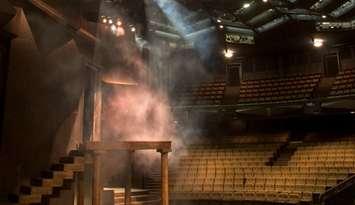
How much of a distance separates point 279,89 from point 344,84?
7.65ft

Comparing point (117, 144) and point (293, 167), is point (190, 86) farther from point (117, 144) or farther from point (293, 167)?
point (117, 144)

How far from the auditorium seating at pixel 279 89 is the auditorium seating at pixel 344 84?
747mm

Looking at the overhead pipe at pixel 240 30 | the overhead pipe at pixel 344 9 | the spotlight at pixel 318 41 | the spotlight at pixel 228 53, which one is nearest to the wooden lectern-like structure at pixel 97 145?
the spotlight at pixel 228 53

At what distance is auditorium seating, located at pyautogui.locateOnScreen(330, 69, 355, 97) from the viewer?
41.3 feet

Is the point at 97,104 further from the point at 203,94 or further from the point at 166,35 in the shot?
the point at 166,35

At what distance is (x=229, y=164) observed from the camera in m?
12.0

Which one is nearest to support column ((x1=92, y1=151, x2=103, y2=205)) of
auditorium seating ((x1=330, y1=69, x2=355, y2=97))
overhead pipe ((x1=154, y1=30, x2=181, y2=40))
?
auditorium seating ((x1=330, y1=69, x2=355, y2=97))

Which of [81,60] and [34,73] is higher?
[81,60]

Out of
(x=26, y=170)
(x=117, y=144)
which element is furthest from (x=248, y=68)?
(x=26, y=170)

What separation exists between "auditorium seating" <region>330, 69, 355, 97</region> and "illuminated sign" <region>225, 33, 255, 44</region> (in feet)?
13.8

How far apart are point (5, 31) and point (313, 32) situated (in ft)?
40.4

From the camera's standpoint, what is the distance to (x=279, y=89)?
1436 centimetres

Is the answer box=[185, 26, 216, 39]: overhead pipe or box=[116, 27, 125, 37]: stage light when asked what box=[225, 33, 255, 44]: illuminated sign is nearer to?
box=[185, 26, 216, 39]: overhead pipe

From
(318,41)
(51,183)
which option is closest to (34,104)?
(51,183)
